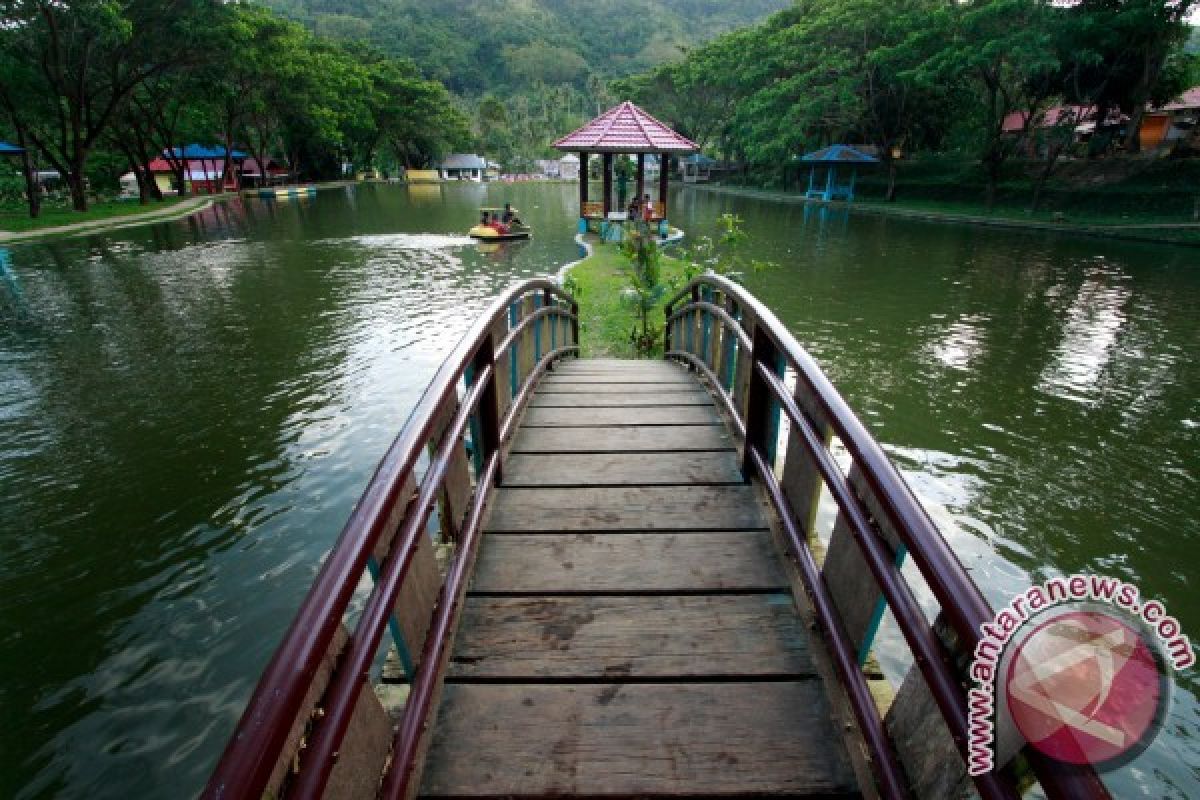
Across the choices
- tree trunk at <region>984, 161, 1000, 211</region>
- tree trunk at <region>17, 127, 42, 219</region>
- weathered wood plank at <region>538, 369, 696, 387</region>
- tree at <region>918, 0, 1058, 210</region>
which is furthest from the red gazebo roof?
tree trunk at <region>17, 127, 42, 219</region>

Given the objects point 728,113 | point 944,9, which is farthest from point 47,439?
point 728,113

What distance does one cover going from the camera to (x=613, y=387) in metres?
5.55

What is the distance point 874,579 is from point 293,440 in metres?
6.71

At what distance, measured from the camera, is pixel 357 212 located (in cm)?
3119

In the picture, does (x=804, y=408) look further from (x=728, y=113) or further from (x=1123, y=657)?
(x=728, y=113)

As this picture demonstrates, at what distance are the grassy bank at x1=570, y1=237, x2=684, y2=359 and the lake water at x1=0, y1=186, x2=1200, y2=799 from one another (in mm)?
2048

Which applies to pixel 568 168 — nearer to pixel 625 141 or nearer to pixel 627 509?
pixel 625 141

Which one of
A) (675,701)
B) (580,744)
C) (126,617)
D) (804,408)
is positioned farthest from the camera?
(126,617)

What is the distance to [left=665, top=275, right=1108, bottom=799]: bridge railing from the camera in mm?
1232

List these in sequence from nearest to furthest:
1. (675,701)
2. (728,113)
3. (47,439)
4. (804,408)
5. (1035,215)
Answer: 1. (675,701)
2. (804,408)
3. (47,439)
4. (1035,215)
5. (728,113)

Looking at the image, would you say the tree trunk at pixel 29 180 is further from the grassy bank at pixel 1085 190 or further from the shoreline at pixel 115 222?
the grassy bank at pixel 1085 190

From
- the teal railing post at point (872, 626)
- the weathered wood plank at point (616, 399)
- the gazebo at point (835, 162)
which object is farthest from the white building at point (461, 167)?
the teal railing post at point (872, 626)

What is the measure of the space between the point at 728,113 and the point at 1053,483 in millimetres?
53512

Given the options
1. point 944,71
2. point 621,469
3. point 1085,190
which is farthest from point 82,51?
point 1085,190
